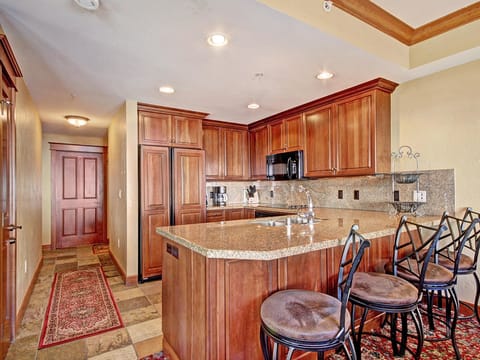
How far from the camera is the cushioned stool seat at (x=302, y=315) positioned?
122 cm

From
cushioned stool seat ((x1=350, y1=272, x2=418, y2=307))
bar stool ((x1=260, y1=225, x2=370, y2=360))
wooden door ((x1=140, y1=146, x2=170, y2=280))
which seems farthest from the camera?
wooden door ((x1=140, y1=146, x2=170, y2=280))

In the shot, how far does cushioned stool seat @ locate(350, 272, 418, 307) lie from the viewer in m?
1.56

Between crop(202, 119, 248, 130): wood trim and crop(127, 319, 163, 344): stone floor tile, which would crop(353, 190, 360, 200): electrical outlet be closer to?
crop(202, 119, 248, 130): wood trim

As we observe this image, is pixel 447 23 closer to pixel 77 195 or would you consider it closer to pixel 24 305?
pixel 24 305

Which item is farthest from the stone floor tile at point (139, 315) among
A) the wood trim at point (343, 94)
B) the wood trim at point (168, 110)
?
the wood trim at point (343, 94)

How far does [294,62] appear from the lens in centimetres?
249

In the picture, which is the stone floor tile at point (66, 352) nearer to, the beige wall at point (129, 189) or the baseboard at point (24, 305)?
the baseboard at point (24, 305)

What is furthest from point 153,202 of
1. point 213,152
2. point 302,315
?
point 302,315

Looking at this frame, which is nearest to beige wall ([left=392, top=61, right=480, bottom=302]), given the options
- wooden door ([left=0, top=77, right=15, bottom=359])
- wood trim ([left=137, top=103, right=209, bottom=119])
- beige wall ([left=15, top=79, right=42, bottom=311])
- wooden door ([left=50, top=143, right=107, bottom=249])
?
wood trim ([left=137, top=103, right=209, bottom=119])

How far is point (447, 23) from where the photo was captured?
2451mm

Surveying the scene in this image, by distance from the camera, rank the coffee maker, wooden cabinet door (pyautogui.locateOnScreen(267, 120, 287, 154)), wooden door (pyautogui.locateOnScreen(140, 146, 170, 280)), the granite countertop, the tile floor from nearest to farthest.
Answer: the granite countertop
the tile floor
wooden door (pyautogui.locateOnScreen(140, 146, 170, 280))
wooden cabinet door (pyautogui.locateOnScreen(267, 120, 287, 154))
the coffee maker

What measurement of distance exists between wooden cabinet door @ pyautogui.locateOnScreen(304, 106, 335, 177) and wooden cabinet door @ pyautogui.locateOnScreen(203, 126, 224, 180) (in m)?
1.57

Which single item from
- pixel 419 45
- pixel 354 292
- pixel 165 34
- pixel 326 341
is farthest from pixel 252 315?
pixel 419 45

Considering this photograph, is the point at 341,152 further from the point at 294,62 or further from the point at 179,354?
the point at 179,354
